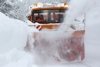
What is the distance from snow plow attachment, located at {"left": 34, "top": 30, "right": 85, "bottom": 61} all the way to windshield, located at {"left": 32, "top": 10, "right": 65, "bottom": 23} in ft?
4.53

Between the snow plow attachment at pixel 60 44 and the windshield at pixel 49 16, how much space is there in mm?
1380

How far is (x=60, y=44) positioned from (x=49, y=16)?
1676 millimetres

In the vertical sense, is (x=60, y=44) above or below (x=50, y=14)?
below

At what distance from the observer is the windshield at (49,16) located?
7881mm

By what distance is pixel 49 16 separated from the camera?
7.91 meters

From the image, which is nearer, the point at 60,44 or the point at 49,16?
the point at 60,44

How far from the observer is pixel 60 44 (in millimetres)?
6566

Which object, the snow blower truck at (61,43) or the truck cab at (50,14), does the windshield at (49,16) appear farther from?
the snow blower truck at (61,43)

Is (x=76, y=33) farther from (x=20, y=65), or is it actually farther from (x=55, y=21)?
(x=20, y=65)

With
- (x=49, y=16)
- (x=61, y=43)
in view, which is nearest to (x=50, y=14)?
A: (x=49, y=16)

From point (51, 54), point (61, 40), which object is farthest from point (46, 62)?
point (61, 40)

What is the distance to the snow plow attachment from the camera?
649 cm

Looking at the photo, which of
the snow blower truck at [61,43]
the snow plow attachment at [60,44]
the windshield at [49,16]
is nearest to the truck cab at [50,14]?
the windshield at [49,16]

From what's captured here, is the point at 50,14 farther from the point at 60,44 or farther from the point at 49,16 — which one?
the point at 60,44
